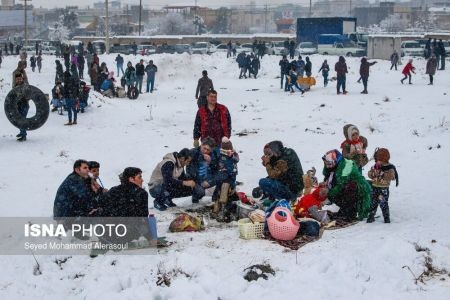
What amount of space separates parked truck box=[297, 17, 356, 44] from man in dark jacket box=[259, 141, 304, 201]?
1482 inches

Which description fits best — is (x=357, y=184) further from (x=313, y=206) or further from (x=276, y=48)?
(x=276, y=48)

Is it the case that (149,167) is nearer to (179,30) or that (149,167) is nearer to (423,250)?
(423,250)

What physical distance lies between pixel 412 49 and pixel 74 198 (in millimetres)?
36769

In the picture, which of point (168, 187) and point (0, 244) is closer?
point (0, 244)

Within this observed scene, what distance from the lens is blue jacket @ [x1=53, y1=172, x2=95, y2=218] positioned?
733 cm

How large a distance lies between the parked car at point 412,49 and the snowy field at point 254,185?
1418 centimetres

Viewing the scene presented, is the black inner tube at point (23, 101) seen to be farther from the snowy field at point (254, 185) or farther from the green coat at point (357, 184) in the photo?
the green coat at point (357, 184)

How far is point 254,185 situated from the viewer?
10672 mm

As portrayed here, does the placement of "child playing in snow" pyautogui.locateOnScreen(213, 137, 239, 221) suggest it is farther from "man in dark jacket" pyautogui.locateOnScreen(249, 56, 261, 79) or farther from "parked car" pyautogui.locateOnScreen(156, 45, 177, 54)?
"parked car" pyautogui.locateOnScreen(156, 45, 177, 54)

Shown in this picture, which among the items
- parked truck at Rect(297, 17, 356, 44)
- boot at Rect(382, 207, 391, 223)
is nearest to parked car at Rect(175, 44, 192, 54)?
parked truck at Rect(297, 17, 356, 44)

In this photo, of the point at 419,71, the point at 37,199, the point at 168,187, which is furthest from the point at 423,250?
the point at 419,71

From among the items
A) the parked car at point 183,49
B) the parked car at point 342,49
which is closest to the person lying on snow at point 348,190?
the parked car at point 342,49

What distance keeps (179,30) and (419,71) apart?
67.5 meters

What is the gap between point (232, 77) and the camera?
1334 inches
